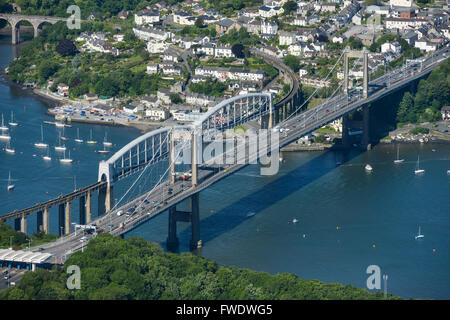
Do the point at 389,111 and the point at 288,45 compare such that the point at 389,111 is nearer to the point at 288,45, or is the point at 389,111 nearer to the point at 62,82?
the point at 288,45

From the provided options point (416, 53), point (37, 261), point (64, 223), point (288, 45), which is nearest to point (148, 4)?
point (288, 45)

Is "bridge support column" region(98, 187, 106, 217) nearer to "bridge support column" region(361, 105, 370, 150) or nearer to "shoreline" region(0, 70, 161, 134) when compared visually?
"shoreline" region(0, 70, 161, 134)

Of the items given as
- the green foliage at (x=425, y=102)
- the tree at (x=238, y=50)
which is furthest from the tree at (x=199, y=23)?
the green foliage at (x=425, y=102)

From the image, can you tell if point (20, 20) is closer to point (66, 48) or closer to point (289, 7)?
point (66, 48)

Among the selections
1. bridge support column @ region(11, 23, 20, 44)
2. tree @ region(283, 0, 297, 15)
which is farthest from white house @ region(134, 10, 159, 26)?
bridge support column @ region(11, 23, 20, 44)

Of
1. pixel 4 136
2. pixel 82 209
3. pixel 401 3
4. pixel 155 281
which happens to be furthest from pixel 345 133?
pixel 401 3

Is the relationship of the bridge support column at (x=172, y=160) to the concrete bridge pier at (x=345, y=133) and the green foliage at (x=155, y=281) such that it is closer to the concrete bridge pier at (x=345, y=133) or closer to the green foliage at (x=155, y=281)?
the green foliage at (x=155, y=281)

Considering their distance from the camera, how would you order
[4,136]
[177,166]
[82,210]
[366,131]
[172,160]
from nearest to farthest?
[82,210], [172,160], [177,166], [366,131], [4,136]
